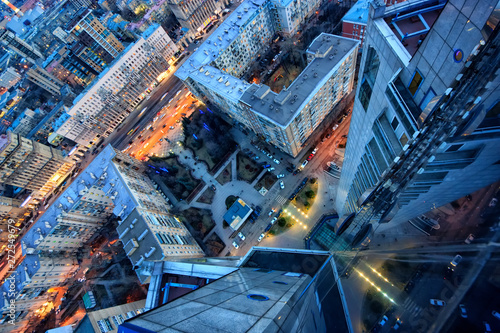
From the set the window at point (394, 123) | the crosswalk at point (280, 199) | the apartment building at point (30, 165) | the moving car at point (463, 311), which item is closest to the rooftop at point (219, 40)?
the crosswalk at point (280, 199)

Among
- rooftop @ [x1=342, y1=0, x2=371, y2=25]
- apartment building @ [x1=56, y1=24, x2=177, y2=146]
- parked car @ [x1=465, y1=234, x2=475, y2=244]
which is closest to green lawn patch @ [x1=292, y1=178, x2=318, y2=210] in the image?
rooftop @ [x1=342, y1=0, x2=371, y2=25]

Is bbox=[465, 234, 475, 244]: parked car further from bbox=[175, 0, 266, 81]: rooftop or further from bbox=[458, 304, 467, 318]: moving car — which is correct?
bbox=[175, 0, 266, 81]: rooftop

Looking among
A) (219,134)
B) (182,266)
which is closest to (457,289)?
(182,266)

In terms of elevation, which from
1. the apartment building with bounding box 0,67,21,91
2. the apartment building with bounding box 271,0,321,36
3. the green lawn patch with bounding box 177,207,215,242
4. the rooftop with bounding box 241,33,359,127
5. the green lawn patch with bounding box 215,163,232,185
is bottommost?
the apartment building with bounding box 0,67,21,91

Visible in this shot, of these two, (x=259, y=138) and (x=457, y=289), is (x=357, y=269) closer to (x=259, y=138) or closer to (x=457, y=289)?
(x=457, y=289)

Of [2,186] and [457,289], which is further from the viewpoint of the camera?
[2,186]

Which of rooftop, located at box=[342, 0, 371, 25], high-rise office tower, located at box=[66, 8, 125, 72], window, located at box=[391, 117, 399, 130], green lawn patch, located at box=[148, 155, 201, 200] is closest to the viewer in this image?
window, located at box=[391, 117, 399, 130]

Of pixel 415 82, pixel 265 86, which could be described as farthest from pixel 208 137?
pixel 415 82

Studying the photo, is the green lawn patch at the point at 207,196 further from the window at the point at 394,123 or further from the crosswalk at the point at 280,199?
the window at the point at 394,123
